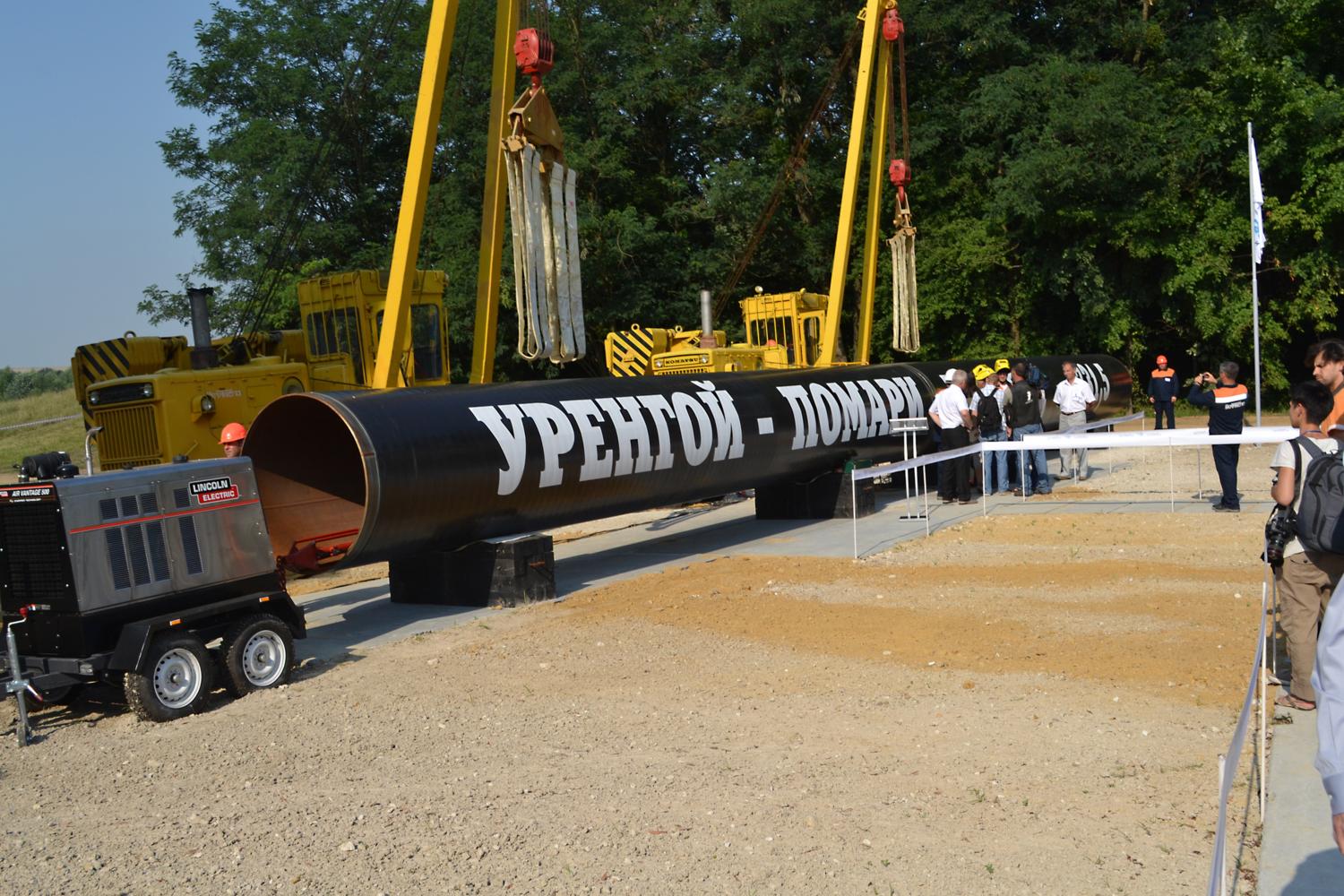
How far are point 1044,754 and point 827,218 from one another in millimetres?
33811

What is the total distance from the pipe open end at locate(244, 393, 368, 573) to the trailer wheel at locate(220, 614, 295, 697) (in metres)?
2.34

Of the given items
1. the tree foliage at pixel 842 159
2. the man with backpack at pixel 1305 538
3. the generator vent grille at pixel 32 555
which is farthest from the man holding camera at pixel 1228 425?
the tree foliage at pixel 842 159

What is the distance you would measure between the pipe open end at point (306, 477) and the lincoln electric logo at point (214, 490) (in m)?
2.36

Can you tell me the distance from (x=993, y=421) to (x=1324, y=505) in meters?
12.2

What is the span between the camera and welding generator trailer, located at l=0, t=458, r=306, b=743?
27.5ft

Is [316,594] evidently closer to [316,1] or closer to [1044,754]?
[1044,754]

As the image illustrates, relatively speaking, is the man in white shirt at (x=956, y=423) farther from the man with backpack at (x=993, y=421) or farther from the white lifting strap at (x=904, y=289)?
the white lifting strap at (x=904, y=289)

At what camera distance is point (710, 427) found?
14.7 meters

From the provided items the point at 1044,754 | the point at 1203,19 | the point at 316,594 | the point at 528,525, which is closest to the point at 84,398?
the point at 316,594

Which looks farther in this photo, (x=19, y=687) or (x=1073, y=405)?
(x=1073, y=405)

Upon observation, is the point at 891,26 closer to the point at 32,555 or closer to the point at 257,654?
the point at 257,654

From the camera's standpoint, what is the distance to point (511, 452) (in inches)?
469

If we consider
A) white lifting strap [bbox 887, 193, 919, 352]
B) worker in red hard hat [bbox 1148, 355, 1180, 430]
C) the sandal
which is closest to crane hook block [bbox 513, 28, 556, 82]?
the sandal

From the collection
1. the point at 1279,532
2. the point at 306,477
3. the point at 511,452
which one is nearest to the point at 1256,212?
the point at 511,452
